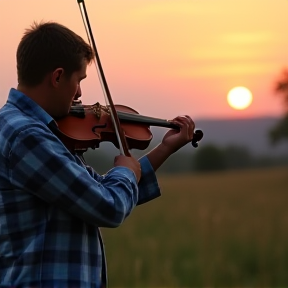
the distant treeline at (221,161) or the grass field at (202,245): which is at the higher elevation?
the grass field at (202,245)

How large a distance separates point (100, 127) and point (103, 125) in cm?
1

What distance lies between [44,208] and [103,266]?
10.5 inches

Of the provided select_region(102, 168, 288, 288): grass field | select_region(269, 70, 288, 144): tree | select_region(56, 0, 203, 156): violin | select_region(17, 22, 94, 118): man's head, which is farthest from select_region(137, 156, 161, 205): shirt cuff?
select_region(269, 70, 288, 144): tree

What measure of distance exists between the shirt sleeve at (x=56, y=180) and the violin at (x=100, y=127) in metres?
0.19

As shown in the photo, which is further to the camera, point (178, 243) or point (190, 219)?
point (190, 219)

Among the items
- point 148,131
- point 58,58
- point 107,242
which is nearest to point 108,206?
point 58,58

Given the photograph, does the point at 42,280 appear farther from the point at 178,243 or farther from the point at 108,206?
the point at 178,243

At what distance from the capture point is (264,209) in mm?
10805

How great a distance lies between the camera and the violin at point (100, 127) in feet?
7.42

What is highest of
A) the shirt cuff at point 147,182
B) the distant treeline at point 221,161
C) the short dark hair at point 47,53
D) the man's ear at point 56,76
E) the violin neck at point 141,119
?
the short dark hair at point 47,53

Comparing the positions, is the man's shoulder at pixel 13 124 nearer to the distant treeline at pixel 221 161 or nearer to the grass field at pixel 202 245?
the grass field at pixel 202 245

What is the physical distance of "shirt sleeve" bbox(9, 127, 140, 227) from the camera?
6.48 feet

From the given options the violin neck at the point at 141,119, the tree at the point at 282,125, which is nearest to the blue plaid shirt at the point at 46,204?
the violin neck at the point at 141,119

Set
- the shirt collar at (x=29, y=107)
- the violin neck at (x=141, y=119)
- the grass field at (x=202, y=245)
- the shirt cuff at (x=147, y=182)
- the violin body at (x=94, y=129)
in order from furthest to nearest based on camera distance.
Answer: the grass field at (x=202, y=245) → the violin neck at (x=141, y=119) → the shirt cuff at (x=147, y=182) → the violin body at (x=94, y=129) → the shirt collar at (x=29, y=107)
